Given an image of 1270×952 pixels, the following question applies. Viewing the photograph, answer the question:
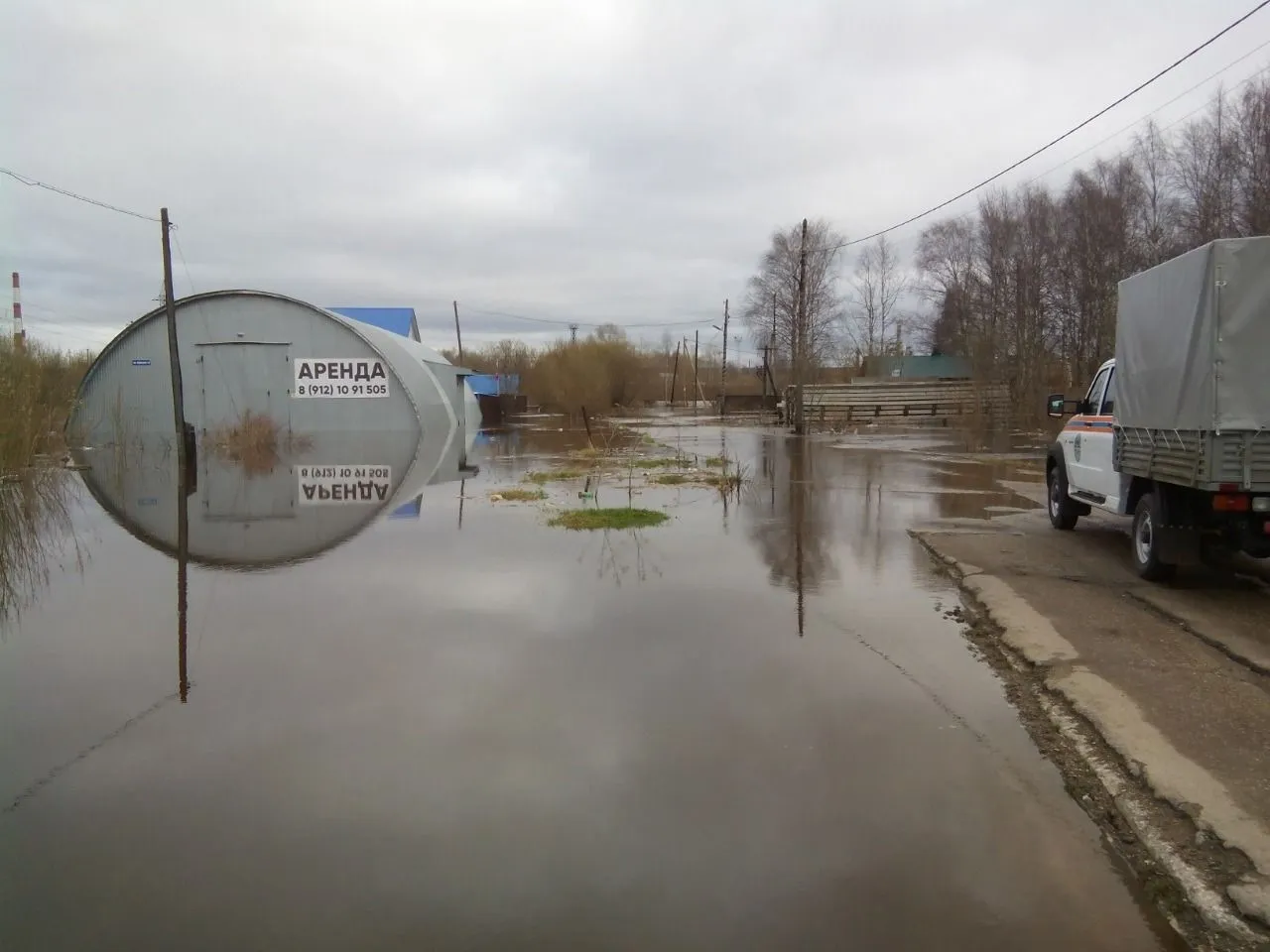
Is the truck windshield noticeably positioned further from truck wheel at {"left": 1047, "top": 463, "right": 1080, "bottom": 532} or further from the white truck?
truck wheel at {"left": 1047, "top": 463, "right": 1080, "bottom": 532}

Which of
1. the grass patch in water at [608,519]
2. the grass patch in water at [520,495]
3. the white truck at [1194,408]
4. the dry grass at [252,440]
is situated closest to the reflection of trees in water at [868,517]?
the white truck at [1194,408]

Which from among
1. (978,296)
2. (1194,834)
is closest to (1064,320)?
(978,296)

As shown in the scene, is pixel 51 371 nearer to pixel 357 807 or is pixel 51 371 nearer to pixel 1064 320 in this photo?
pixel 357 807

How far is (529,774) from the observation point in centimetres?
449

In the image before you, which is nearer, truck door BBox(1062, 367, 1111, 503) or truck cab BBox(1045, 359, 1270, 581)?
truck cab BBox(1045, 359, 1270, 581)

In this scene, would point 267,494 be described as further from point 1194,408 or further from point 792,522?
point 1194,408

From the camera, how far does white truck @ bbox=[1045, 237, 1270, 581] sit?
290 inches

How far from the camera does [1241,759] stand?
4496 millimetres

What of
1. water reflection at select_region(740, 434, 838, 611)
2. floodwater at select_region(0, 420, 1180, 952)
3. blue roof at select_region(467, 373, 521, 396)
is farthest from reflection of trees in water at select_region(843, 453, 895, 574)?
blue roof at select_region(467, 373, 521, 396)

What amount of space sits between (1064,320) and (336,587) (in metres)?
45.8

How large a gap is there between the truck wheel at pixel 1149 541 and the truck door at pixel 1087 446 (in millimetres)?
1386

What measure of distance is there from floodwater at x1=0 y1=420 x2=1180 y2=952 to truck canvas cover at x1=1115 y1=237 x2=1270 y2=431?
2771 mm

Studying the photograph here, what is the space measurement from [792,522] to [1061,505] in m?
3.67

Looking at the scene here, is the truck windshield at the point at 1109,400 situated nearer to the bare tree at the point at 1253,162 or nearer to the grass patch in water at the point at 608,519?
the grass patch in water at the point at 608,519
